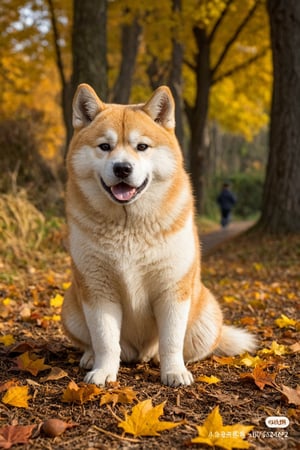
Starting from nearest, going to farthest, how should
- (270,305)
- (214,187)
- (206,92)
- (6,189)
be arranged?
(270,305)
(6,189)
(206,92)
(214,187)

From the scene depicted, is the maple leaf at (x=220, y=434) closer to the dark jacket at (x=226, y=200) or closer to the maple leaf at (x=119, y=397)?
the maple leaf at (x=119, y=397)

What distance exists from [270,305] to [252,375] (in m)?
2.61

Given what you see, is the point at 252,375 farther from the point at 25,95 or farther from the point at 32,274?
the point at 25,95

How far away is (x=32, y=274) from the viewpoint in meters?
6.28

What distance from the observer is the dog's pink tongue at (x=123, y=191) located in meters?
2.93

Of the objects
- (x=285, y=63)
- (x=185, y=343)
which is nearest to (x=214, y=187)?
(x=285, y=63)

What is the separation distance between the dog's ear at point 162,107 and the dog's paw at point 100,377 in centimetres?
158

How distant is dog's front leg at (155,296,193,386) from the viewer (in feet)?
10.0

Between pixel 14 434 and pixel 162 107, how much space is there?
208 cm

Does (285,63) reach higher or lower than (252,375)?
higher

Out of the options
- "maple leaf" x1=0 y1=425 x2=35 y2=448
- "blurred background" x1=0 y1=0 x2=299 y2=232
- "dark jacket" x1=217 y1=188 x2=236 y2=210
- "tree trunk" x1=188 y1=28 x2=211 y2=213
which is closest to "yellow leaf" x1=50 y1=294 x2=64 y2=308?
"maple leaf" x1=0 y1=425 x2=35 y2=448

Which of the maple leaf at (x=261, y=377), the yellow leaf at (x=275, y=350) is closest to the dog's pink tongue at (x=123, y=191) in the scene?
the maple leaf at (x=261, y=377)

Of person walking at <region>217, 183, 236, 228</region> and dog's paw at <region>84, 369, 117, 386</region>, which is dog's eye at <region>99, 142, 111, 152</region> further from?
person walking at <region>217, 183, 236, 228</region>

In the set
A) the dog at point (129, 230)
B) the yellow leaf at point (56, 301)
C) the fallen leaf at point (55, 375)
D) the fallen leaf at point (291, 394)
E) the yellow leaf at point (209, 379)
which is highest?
the dog at point (129, 230)
